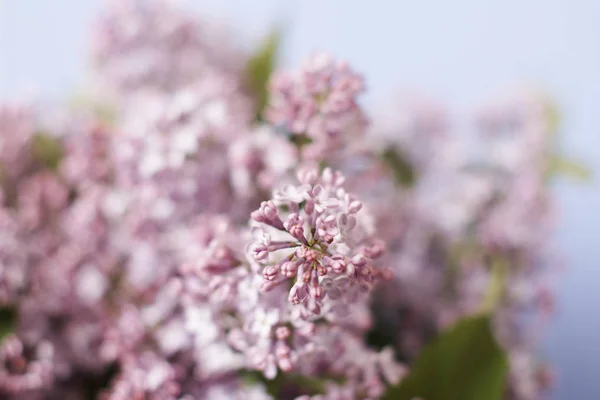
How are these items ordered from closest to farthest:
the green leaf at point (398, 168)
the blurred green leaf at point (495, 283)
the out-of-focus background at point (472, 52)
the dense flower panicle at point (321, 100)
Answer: the dense flower panicle at point (321, 100)
the blurred green leaf at point (495, 283)
the green leaf at point (398, 168)
the out-of-focus background at point (472, 52)

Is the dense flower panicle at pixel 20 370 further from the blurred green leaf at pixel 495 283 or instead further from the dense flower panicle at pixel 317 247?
the blurred green leaf at pixel 495 283

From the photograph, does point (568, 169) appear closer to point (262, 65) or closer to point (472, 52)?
point (262, 65)

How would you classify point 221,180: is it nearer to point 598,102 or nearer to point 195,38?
point 195,38

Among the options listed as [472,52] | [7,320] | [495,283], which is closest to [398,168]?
[495,283]

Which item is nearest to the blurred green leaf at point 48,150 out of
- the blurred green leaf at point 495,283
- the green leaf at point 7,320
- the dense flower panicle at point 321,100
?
the green leaf at point 7,320

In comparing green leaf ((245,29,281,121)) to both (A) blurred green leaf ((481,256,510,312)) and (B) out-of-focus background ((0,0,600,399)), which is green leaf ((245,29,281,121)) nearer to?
(A) blurred green leaf ((481,256,510,312))

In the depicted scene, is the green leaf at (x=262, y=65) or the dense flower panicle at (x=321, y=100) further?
the green leaf at (x=262, y=65)
